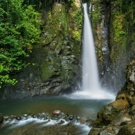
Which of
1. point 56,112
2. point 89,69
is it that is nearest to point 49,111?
point 56,112

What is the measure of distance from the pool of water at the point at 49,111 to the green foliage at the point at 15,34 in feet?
7.19

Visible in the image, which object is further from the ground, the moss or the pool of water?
the moss

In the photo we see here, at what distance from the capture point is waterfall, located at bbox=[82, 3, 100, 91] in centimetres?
1606

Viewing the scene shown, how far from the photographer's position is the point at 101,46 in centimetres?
1678

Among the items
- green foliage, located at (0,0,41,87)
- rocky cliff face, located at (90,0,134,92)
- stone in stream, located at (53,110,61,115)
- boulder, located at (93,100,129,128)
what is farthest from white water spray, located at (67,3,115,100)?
boulder, located at (93,100,129,128)

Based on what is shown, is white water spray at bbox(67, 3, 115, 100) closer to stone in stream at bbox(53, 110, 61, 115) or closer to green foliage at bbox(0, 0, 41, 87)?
green foliage at bbox(0, 0, 41, 87)

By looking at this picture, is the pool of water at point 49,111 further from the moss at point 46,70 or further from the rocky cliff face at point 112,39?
the rocky cliff face at point 112,39

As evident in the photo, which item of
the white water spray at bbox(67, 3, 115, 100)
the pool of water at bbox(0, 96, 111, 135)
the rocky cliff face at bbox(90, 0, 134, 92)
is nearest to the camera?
the pool of water at bbox(0, 96, 111, 135)

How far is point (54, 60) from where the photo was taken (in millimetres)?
15320

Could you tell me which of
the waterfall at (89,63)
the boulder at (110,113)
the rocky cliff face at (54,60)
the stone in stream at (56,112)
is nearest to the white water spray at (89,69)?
the waterfall at (89,63)

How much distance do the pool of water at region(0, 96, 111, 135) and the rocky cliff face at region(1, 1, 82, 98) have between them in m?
0.99

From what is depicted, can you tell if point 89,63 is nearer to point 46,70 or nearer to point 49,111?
point 46,70

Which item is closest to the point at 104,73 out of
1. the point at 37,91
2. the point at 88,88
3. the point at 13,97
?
the point at 88,88

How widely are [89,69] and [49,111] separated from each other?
6899 mm
